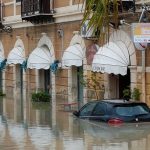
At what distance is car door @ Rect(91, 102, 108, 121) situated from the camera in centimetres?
1912

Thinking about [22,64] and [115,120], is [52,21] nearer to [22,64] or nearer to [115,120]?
[22,64]

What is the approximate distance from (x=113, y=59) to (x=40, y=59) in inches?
361

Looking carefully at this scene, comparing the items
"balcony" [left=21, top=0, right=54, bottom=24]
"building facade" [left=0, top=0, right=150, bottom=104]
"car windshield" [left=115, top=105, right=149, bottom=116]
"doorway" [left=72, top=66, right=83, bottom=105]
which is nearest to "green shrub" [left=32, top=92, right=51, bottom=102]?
"building facade" [left=0, top=0, right=150, bottom=104]

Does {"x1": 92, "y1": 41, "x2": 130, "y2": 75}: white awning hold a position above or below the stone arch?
below

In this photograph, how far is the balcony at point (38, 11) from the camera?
3170cm

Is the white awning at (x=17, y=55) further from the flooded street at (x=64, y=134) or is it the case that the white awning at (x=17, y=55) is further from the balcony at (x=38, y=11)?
the flooded street at (x=64, y=134)

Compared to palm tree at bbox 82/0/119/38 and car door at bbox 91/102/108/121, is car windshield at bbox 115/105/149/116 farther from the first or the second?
palm tree at bbox 82/0/119/38

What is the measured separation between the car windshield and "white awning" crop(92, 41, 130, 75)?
5772 millimetres

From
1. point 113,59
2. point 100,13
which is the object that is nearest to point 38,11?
point 113,59

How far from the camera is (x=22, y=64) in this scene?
3634 cm

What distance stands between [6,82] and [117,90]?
15429 mm

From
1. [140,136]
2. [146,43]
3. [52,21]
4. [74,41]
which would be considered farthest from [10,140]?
[52,21]

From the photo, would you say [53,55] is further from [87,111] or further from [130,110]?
[130,110]

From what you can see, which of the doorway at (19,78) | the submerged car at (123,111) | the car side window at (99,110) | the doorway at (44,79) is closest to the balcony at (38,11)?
the doorway at (44,79)
